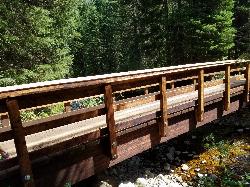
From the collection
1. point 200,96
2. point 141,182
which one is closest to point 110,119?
point 141,182

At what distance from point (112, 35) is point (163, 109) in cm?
4293

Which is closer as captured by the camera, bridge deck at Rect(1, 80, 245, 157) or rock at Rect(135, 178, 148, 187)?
bridge deck at Rect(1, 80, 245, 157)

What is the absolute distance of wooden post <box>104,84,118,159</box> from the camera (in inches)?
276

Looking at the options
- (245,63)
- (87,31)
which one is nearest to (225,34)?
(245,63)

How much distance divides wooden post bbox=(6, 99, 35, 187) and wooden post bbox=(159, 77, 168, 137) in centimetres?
415

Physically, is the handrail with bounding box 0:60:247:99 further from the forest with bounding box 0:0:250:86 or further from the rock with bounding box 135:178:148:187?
the forest with bounding box 0:0:250:86

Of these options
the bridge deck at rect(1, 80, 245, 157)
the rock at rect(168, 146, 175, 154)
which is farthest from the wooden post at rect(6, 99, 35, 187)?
the rock at rect(168, 146, 175, 154)

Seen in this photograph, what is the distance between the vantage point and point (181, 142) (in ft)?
48.3

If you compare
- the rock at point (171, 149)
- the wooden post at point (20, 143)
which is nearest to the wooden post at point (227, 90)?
the rock at point (171, 149)

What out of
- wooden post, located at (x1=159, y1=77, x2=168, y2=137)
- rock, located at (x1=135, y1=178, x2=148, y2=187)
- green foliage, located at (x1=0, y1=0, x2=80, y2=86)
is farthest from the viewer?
green foliage, located at (x1=0, y1=0, x2=80, y2=86)

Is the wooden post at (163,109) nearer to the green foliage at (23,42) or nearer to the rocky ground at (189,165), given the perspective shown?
the rocky ground at (189,165)

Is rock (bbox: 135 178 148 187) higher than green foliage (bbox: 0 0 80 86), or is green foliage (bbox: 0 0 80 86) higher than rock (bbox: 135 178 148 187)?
green foliage (bbox: 0 0 80 86)

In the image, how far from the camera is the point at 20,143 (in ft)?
18.3

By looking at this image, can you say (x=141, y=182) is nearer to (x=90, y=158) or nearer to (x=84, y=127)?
(x=84, y=127)
